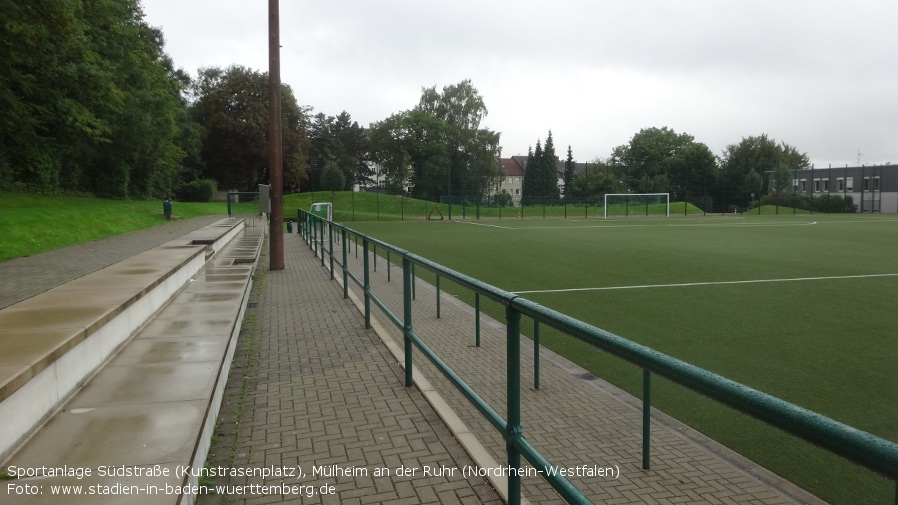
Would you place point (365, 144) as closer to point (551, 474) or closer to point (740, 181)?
point (740, 181)

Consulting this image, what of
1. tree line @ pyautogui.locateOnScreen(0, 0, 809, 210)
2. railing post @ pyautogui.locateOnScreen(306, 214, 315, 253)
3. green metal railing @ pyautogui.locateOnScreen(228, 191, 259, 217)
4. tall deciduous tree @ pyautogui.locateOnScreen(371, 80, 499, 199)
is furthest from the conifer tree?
railing post @ pyautogui.locateOnScreen(306, 214, 315, 253)

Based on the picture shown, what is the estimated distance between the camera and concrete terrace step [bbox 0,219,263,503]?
11.1ft

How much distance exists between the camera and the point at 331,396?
5.12m

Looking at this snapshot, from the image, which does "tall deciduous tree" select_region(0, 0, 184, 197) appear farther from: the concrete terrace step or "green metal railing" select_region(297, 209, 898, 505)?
"green metal railing" select_region(297, 209, 898, 505)

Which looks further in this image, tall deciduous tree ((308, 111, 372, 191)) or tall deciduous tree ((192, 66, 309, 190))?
tall deciduous tree ((308, 111, 372, 191))

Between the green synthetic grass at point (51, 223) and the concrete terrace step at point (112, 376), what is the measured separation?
9380 millimetres

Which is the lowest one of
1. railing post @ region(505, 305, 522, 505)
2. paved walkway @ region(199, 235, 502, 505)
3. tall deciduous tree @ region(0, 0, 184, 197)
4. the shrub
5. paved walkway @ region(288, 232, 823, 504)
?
paved walkway @ region(288, 232, 823, 504)

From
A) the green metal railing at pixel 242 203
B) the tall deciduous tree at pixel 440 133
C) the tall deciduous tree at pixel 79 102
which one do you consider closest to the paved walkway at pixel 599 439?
the tall deciduous tree at pixel 79 102

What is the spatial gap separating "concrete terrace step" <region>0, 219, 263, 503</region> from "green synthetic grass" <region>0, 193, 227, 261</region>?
9.38m

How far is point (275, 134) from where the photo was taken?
13586 millimetres

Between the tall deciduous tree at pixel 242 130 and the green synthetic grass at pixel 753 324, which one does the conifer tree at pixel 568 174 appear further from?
the green synthetic grass at pixel 753 324

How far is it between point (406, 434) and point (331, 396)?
1064mm

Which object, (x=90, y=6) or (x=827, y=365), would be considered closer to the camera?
(x=827, y=365)

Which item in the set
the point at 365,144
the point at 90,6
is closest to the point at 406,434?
the point at 90,6
